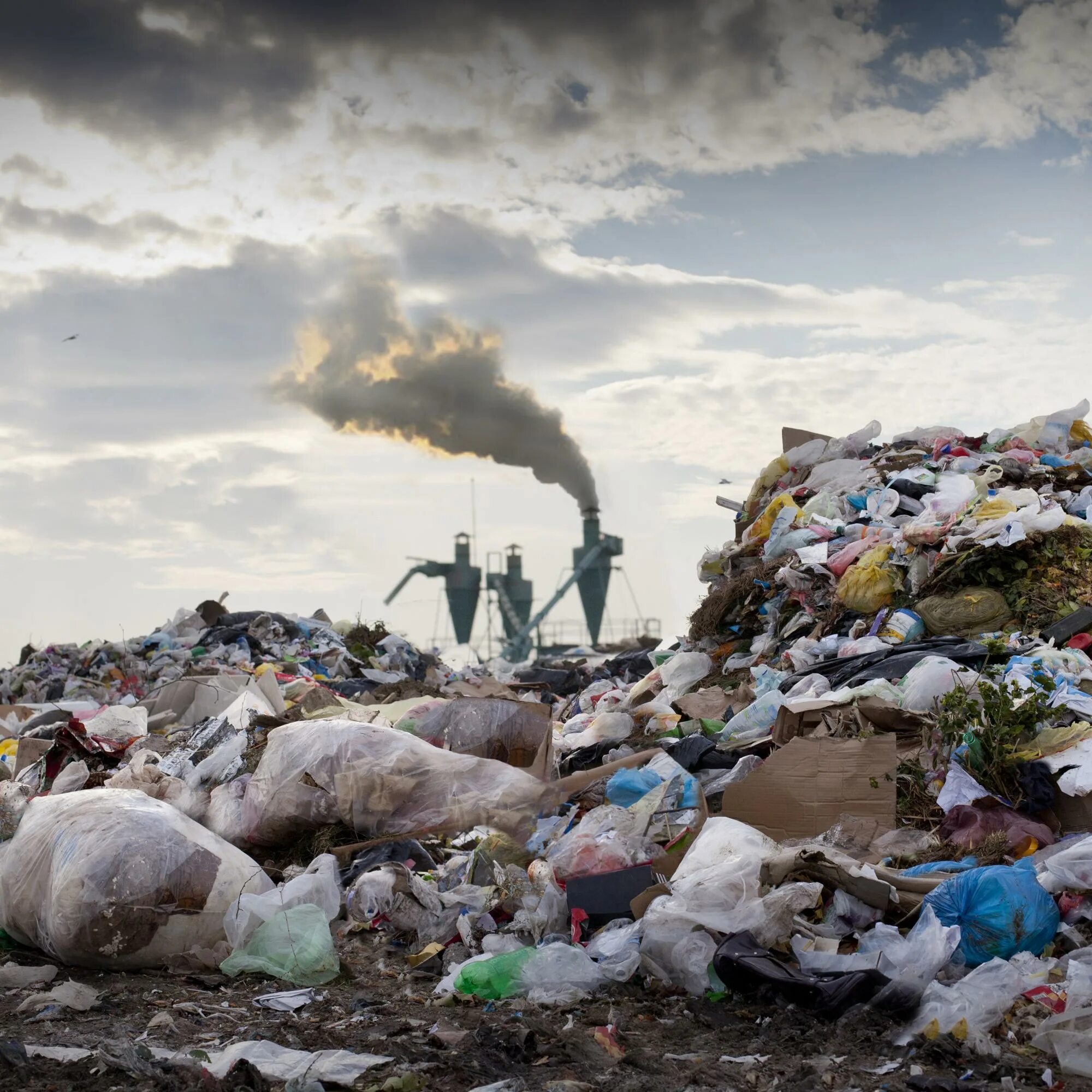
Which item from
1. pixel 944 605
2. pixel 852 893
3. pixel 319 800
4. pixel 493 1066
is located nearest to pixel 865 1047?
pixel 852 893

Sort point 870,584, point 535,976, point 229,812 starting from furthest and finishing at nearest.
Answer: point 870,584
point 229,812
point 535,976

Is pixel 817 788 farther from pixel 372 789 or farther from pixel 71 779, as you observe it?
pixel 71 779

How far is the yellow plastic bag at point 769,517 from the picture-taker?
29.3 ft

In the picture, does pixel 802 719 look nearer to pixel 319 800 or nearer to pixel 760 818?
pixel 760 818

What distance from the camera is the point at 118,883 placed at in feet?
14.0

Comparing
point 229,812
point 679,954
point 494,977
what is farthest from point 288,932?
point 679,954

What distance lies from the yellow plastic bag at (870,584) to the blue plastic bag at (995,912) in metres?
3.71

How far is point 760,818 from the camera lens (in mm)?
4895

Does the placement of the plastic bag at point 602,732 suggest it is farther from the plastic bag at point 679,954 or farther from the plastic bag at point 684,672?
the plastic bag at point 679,954

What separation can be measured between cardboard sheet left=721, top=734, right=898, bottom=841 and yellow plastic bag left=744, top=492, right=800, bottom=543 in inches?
162

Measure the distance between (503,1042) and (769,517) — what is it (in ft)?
20.5

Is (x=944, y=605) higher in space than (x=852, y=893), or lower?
higher

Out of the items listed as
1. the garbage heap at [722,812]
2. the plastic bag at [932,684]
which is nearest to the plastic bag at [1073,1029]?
the garbage heap at [722,812]

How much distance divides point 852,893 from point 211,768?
3.36m
